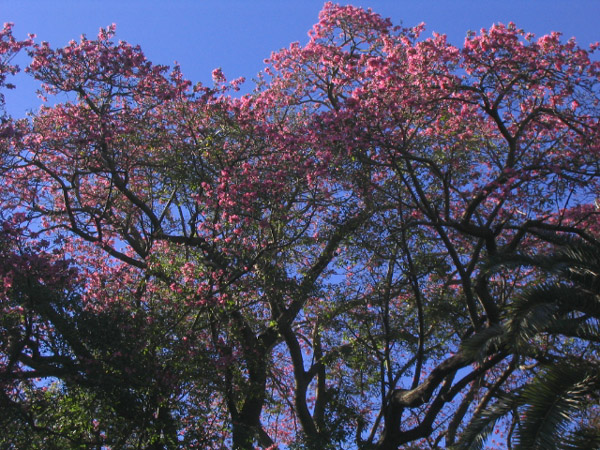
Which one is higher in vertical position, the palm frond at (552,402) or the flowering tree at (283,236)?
the flowering tree at (283,236)

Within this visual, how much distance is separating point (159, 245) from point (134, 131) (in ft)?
6.99

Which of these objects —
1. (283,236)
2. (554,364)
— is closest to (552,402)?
(554,364)

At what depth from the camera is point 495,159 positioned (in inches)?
456

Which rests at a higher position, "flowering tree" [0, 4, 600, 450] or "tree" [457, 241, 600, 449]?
"flowering tree" [0, 4, 600, 450]

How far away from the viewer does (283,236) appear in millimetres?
11656

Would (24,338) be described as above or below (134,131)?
below

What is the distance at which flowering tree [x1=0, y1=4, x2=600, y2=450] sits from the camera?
10.3m

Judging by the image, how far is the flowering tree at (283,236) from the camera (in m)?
10.3

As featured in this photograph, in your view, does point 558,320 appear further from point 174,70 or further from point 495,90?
point 174,70

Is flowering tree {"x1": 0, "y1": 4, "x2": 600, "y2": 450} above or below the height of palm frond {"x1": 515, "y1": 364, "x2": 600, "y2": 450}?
above

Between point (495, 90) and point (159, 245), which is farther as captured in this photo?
point (159, 245)

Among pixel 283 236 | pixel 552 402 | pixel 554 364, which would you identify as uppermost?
pixel 283 236

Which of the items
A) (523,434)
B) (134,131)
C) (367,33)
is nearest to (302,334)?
(134,131)

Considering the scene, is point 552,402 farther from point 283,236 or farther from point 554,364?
point 283,236
